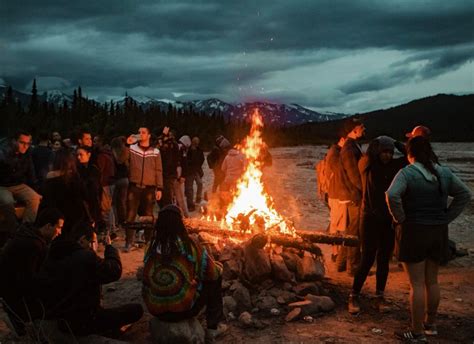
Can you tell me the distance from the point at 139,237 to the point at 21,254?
553 cm

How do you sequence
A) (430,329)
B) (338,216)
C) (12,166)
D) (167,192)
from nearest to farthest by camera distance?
1. (430,329)
2. (338,216)
3. (12,166)
4. (167,192)

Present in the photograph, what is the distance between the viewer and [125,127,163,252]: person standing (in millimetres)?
9008

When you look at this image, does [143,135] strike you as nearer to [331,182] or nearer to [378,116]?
[331,182]

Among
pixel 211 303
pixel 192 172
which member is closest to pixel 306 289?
pixel 211 303

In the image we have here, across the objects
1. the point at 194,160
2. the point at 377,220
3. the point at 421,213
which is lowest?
the point at 377,220

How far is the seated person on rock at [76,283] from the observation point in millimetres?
4527

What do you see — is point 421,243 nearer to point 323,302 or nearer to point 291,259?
point 323,302

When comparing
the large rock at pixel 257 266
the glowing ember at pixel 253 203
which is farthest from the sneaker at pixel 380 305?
the glowing ember at pixel 253 203

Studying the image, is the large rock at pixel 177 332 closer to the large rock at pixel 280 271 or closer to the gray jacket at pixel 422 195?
the large rock at pixel 280 271

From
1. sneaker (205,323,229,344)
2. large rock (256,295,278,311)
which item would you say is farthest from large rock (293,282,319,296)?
sneaker (205,323,229,344)

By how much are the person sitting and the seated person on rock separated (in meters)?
0.44

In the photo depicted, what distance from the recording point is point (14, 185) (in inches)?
319

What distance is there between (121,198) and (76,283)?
18.0ft

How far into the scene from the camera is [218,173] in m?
13.7
